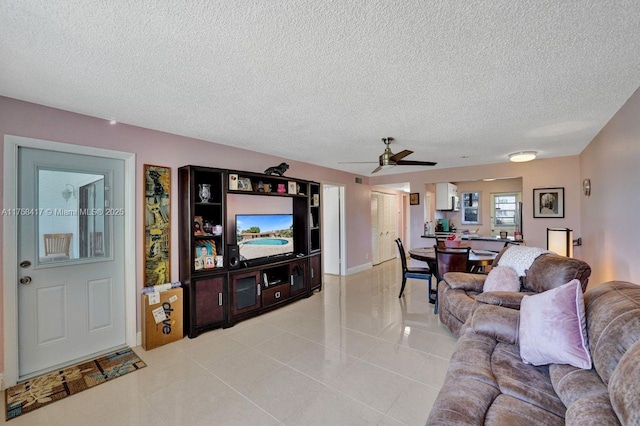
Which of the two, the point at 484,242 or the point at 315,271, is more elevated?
the point at 484,242

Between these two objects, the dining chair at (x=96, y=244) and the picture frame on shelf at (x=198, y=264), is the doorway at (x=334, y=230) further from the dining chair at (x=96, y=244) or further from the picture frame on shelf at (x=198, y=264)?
the dining chair at (x=96, y=244)

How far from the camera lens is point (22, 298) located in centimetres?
232

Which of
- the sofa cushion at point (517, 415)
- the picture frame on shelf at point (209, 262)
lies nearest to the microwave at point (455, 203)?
the picture frame on shelf at point (209, 262)

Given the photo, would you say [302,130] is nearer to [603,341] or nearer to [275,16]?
[275,16]

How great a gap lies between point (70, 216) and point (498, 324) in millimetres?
3834

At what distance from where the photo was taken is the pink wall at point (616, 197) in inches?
88.2

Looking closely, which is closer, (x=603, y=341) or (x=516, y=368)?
(x=603, y=341)

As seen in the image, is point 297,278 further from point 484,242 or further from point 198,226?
point 484,242

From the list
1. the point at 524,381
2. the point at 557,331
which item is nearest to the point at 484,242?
the point at 557,331

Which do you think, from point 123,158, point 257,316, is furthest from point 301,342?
point 123,158

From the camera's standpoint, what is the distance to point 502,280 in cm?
276

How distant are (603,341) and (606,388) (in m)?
0.23

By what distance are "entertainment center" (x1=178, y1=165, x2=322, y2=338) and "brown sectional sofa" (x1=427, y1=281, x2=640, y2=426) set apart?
2.65 metres

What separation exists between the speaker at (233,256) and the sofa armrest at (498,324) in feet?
8.75
